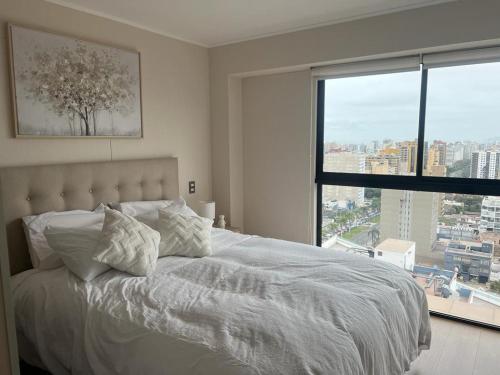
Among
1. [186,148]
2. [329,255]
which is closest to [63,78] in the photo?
[186,148]

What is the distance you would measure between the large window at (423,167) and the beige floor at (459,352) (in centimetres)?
17

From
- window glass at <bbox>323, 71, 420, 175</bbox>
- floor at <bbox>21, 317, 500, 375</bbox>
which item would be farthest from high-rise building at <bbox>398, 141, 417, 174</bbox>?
floor at <bbox>21, 317, 500, 375</bbox>

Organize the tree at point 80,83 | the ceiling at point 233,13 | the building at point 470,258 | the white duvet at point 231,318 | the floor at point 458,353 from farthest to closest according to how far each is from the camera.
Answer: the building at point 470,258, the ceiling at point 233,13, the tree at point 80,83, the floor at point 458,353, the white duvet at point 231,318

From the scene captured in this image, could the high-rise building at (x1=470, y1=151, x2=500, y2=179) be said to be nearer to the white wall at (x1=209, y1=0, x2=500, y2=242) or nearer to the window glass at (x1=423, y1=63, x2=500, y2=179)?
the window glass at (x1=423, y1=63, x2=500, y2=179)

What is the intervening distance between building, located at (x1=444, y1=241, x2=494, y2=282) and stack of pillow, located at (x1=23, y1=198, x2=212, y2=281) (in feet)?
6.66

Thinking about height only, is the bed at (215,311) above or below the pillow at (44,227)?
below

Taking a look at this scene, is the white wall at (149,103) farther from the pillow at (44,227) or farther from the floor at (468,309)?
the floor at (468,309)

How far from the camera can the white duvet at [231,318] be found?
53.9 inches

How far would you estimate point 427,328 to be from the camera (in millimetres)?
2197

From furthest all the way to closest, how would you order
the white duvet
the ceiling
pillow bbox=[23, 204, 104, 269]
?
the ceiling < pillow bbox=[23, 204, 104, 269] < the white duvet

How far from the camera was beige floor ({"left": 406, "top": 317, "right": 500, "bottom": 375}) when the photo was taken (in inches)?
91.1

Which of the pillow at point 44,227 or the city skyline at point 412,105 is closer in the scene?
the pillow at point 44,227

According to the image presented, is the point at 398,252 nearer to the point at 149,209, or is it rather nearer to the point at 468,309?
the point at 468,309

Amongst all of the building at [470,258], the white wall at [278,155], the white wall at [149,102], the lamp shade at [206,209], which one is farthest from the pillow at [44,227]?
the building at [470,258]
